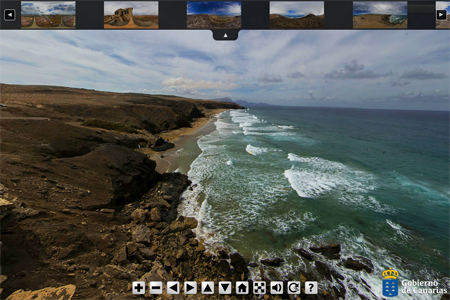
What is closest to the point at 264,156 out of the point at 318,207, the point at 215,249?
the point at 318,207

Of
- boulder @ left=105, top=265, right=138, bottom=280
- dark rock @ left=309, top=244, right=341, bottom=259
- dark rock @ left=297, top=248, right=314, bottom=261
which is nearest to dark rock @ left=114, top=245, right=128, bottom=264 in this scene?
boulder @ left=105, top=265, right=138, bottom=280

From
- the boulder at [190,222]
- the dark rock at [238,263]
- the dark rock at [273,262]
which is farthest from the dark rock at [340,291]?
the boulder at [190,222]

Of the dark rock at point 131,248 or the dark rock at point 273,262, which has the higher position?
the dark rock at point 131,248

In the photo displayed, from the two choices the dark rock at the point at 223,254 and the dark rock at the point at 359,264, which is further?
the dark rock at the point at 223,254

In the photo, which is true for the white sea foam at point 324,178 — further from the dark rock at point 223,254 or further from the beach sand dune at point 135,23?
the beach sand dune at point 135,23

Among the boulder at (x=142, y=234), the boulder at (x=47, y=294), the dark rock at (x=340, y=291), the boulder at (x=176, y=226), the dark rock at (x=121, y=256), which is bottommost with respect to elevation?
the dark rock at (x=340, y=291)

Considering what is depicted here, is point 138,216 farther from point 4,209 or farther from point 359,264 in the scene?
point 359,264
